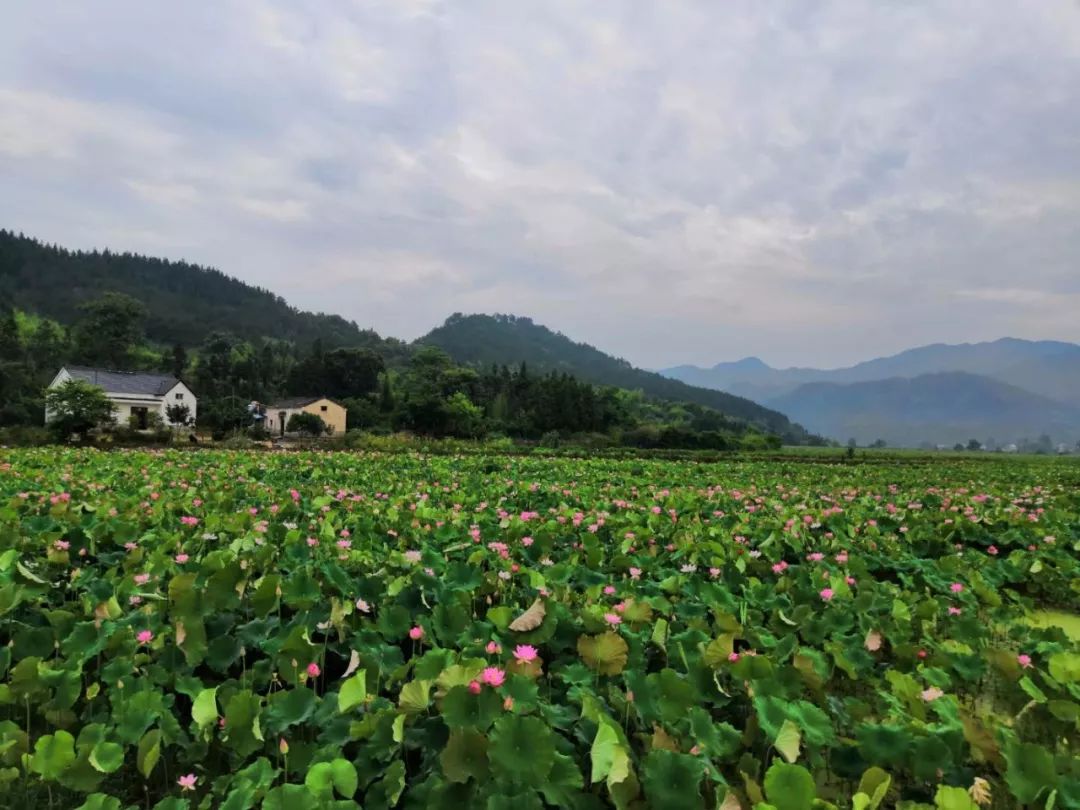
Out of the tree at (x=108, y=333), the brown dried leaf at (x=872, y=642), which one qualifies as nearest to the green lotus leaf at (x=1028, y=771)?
the brown dried leaf at (x=872, y=642)

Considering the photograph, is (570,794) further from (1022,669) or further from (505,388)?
(505,388)

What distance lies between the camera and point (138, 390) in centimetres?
4756

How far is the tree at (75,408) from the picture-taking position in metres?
29.2

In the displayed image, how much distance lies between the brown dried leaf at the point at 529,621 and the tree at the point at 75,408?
3416 centimetres

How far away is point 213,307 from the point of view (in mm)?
125938

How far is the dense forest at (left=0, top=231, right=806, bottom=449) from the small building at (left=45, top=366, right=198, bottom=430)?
85.4 inches

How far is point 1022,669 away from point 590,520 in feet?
11.2

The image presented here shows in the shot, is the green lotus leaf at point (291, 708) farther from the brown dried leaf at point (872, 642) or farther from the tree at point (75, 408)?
the tree at point (75, 408)

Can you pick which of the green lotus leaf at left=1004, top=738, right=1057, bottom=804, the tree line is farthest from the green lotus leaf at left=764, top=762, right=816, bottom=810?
the tree line

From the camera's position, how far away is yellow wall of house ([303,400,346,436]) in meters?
57.3

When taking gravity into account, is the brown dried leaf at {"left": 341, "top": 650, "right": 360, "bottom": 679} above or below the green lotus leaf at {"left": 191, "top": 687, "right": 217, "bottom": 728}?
above

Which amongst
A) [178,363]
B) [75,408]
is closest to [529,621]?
[75,408]

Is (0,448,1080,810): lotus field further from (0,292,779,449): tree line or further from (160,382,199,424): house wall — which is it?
(160,382,199,424): house wall

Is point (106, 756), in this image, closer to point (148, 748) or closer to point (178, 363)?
point (148, 748)
